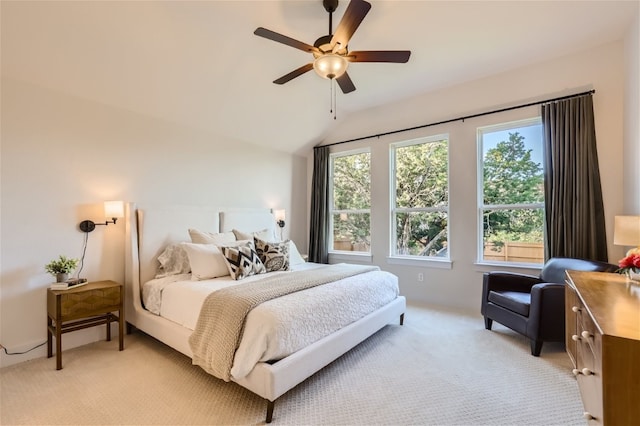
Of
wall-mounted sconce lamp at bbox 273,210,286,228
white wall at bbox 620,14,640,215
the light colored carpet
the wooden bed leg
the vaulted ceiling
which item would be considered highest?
the vaulted ceiling

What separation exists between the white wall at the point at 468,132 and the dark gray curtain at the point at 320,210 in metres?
0.40

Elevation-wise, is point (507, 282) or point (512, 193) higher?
point (512, 193)

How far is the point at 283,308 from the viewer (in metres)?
1.99

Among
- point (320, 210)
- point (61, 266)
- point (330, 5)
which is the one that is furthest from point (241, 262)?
point (320, 210)

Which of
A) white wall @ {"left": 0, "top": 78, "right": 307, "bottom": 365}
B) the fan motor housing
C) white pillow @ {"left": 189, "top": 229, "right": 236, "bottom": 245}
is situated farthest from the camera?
white pillow @ {"left": 189, "top": 229, "right": 236, "bottom": 245}

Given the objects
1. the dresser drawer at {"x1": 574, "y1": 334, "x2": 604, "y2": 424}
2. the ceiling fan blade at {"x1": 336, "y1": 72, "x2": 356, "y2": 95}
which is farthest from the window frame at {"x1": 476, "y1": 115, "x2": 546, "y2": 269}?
the dresser drawer at {"x1": 574, "y1": 334, "x2": 604, "y2": 424}

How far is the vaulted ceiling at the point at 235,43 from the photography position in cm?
241

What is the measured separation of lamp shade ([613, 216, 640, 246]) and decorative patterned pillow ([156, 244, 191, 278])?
3.76 meters

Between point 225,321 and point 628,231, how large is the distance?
2949mm

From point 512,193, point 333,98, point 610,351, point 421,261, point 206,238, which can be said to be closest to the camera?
point 610,351

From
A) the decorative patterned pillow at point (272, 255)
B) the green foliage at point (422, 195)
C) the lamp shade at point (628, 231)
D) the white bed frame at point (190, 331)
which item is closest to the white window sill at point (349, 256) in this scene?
the green foliage at point (422, 195)

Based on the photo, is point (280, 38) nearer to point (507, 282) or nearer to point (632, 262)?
point (632, 262)

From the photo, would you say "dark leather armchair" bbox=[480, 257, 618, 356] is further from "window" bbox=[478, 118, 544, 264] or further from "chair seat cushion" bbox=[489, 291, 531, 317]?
"window" bbox=[478, 118, 544, 264]

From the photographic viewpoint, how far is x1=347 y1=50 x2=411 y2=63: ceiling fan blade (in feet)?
7.24
